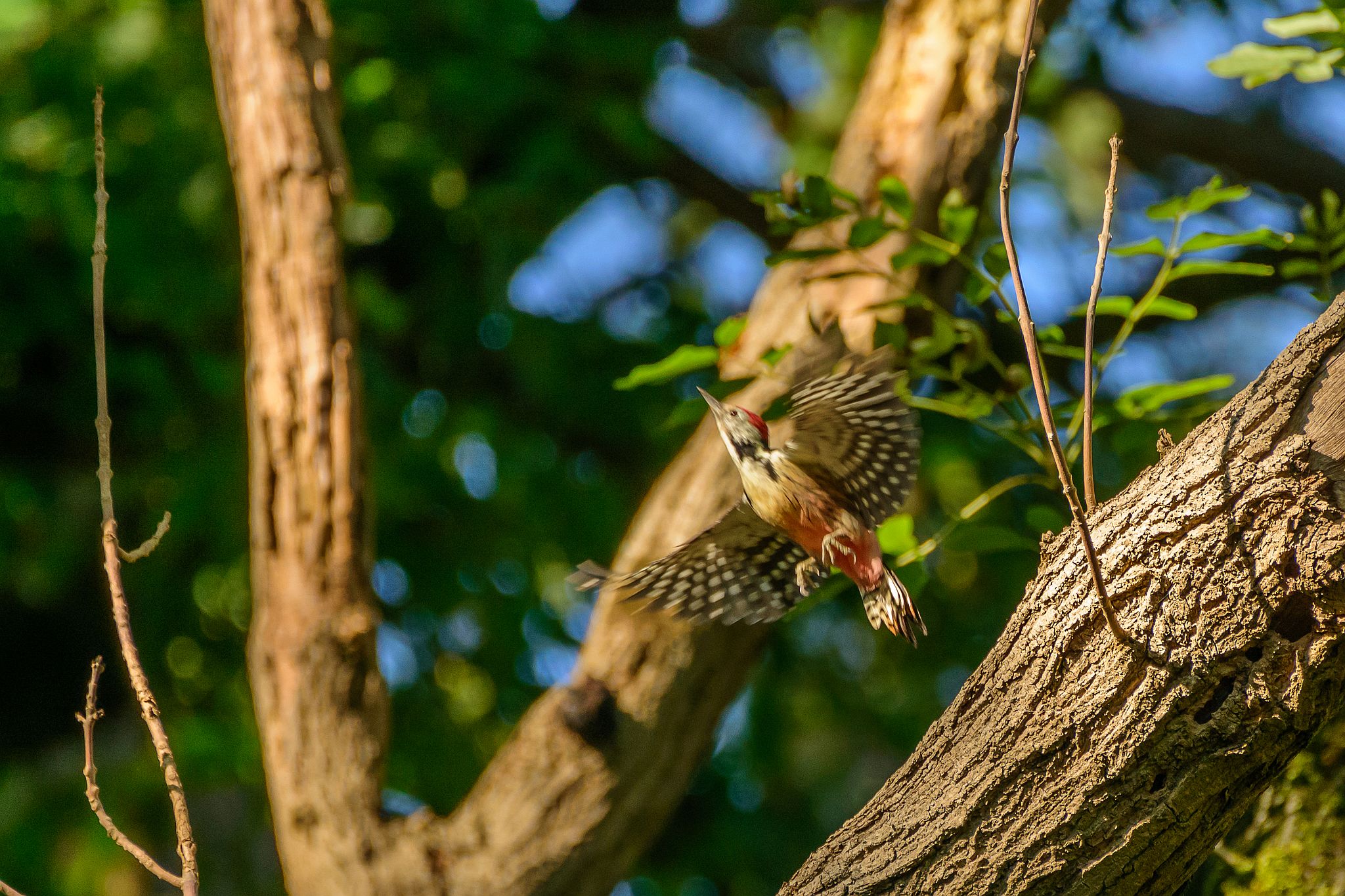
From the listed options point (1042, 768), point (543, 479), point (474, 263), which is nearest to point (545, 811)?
point (1042, 768)

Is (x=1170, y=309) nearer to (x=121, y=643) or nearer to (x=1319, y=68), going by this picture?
(x=1319, y=68)

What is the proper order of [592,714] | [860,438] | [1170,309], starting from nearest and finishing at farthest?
[1170,309] → [860,438] → [592,714]

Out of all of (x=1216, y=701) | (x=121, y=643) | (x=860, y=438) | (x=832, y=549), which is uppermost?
(x=121, y=643)

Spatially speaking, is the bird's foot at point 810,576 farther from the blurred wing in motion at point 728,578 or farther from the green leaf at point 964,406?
the green leaf at point 964,406

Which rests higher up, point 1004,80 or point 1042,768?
point 1004,80

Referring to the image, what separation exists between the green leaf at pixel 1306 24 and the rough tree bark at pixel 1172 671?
3.73ft

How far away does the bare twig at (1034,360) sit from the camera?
1.29 metres

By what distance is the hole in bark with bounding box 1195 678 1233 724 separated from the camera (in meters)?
1.42

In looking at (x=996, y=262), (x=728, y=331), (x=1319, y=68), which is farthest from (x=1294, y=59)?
(x=728, y=331)

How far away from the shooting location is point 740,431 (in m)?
2.38

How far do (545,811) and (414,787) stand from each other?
224 cm

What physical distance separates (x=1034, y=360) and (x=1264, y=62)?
130cm

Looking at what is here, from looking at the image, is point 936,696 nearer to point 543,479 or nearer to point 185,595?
point 543,479

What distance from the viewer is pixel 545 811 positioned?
2850mm
